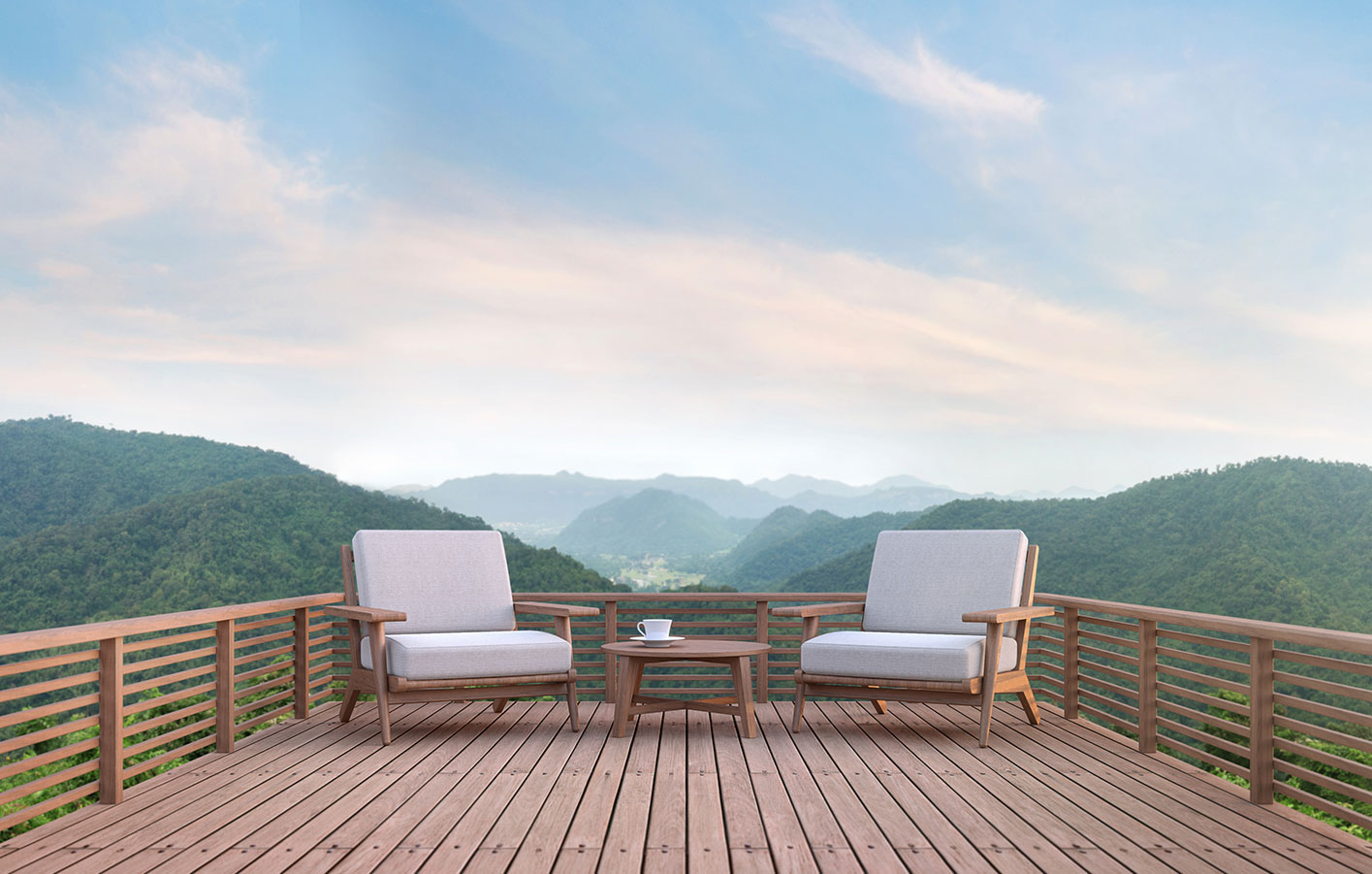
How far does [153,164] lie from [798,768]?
71.0 feet

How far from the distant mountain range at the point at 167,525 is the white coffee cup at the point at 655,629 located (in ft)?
46.5

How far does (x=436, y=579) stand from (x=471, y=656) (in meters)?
0.82

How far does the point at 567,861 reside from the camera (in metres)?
2.58

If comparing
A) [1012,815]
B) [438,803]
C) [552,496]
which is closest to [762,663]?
[1012,815]

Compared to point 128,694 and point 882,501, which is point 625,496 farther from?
point 128,694

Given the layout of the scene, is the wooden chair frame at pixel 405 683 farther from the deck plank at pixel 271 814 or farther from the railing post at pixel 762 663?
the railing post at pixel 762 663

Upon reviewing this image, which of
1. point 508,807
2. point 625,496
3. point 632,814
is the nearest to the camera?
point 632,814

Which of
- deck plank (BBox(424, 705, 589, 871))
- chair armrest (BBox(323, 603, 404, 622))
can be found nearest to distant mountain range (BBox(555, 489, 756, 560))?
chair armrest (BBox(323, 603, 404, 622))

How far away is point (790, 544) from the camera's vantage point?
3027 cm

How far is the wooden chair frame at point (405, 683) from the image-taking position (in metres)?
4.24

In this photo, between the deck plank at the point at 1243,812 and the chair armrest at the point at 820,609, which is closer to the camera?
the deck plank at the point at 1243,812

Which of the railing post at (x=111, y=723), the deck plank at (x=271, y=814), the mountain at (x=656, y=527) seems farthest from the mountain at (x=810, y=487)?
the railing post at (x=111, y=723)

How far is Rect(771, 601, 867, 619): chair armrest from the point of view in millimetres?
4777

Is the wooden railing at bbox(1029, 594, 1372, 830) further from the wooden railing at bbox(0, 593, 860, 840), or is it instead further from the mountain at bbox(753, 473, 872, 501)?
the mountain at bbox(753, 473, 872, 501)
